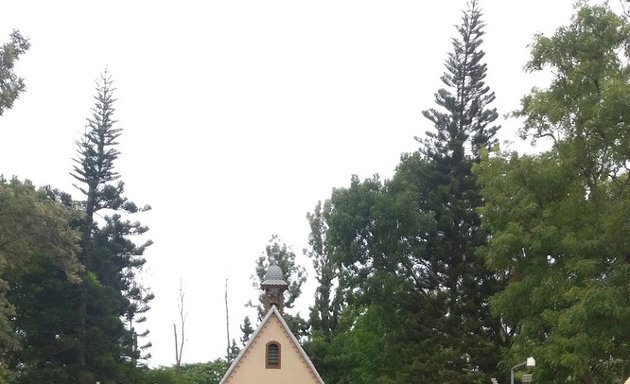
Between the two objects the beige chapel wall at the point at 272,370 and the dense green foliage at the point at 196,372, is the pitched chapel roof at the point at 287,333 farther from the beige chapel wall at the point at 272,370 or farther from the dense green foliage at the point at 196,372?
the dense green foliage at the point at 196,372

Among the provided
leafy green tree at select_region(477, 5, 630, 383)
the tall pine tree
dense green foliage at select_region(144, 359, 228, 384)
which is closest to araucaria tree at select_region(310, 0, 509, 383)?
the tall pine tree

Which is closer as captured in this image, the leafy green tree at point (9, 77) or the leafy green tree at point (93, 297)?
the leafy green tree at point (9, 77)

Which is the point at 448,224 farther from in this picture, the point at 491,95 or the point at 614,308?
the point at 614,308

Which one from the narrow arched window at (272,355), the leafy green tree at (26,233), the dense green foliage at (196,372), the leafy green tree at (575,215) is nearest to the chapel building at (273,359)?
the narrow arched window at (272,355)

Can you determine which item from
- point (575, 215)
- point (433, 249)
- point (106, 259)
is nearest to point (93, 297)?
point (106, 259)

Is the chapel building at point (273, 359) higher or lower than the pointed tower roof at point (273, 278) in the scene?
lower

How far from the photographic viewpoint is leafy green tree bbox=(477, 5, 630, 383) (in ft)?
76.5

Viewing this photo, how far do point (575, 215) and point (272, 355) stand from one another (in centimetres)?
1675

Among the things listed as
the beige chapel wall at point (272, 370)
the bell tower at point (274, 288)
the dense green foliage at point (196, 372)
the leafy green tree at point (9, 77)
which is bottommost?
the beige chapel wall at point (272, 370)

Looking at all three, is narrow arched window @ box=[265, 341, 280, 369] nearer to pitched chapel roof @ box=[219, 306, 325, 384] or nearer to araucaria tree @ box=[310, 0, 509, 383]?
pitched chapel roof @ box=[219, 306, 325, 384]

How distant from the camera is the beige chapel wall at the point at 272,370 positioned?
37594mm

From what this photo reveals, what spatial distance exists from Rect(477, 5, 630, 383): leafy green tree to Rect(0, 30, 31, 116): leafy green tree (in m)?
16.4

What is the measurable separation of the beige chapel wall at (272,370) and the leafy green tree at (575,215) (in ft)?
40.5

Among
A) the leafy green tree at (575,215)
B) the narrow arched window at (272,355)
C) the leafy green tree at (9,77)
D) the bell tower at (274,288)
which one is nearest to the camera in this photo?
the leafy green tree at (575,215)
